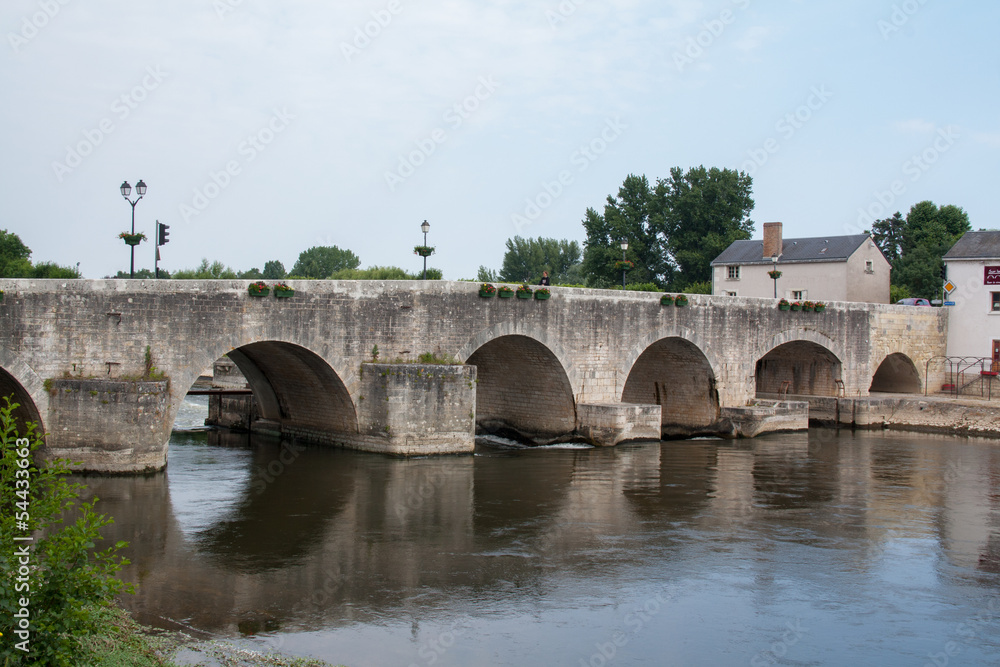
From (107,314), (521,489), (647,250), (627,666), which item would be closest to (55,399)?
(107,314)

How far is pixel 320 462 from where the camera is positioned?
19.7m

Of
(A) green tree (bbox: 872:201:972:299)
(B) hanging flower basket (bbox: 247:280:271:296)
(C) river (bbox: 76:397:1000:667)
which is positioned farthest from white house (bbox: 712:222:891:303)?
(B) hanging flower basket (bbox: 247:280:271:296)

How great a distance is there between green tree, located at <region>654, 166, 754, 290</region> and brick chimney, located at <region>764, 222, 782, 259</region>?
895 centimetres

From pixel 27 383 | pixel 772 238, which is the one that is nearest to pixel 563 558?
pixel 27 383

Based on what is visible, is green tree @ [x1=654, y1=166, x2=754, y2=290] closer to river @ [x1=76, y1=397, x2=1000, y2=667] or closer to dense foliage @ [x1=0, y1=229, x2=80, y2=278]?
river @ [x1=76, y1=397, x2=1000, y2=667]

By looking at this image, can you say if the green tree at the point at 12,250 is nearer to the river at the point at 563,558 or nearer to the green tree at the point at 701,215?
the river at the point at 563,558

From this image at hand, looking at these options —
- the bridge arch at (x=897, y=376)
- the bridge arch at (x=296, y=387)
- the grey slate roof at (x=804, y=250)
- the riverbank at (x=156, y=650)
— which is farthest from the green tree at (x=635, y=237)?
the riverbank at (x=156, y=650)

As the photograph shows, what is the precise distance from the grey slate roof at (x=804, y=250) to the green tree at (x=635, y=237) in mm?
9055

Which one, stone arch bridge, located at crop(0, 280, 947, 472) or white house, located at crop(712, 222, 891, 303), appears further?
white house, located at crop(712, 222, 891, 303)

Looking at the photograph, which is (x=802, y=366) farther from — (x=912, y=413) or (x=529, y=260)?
(x=529, y=260)

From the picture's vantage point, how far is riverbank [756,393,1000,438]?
28391 mm

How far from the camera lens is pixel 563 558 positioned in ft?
41.9

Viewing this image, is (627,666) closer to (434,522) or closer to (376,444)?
(434,522)

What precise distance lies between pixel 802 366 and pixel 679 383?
676 cm
